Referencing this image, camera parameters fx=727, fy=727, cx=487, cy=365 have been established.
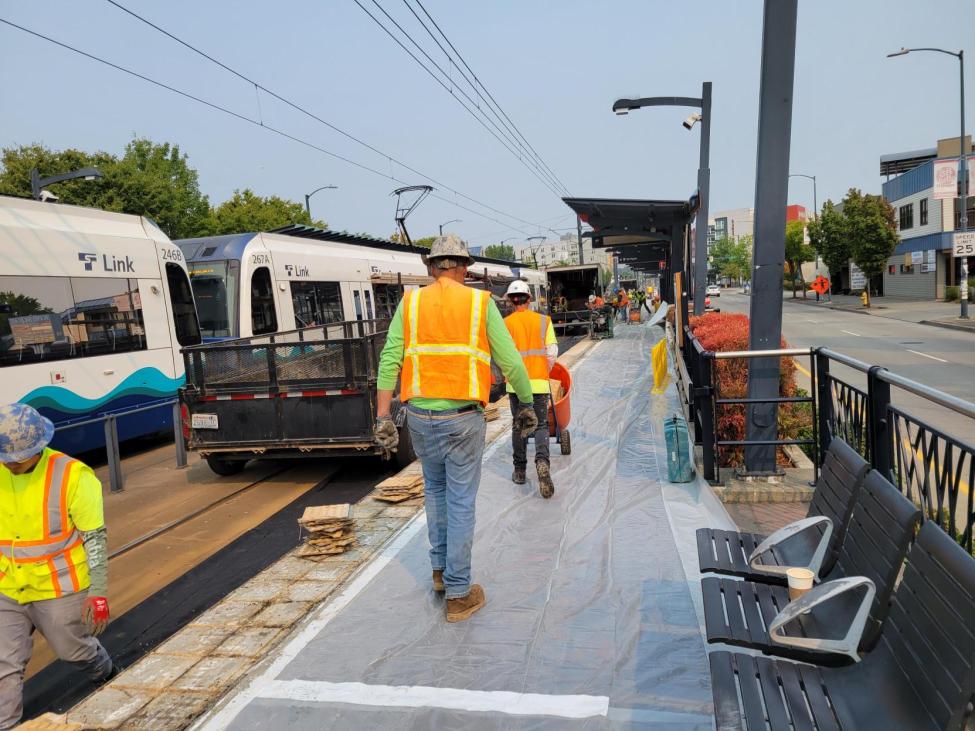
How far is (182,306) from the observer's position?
12.3 meters

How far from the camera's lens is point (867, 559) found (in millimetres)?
2723

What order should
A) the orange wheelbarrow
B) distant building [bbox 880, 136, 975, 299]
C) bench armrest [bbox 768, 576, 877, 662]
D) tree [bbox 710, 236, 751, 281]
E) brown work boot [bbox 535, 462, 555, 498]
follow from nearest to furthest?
bench armrest [bbox 768, 576, 877, 662], brown work boot [bbox 535, 462, 555, 498], the orange wheelbarrow, distant building [bbox 880, 136, 975, 299], tree [bbox 710, 236, 751, 281]

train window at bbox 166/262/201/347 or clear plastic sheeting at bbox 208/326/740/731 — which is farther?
train window at bbox 166/262/201/347

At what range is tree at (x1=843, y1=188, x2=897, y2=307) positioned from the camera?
4009 cm

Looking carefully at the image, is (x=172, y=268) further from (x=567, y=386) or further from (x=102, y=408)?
(x=567, y=386)

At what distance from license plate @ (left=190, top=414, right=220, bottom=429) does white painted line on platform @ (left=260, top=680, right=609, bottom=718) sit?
507 centimetres

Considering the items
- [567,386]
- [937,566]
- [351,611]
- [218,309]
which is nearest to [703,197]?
[567,386]

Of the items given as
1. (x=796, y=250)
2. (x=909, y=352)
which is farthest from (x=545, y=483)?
(x=796, y=250)

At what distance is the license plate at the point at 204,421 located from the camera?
8023 mm

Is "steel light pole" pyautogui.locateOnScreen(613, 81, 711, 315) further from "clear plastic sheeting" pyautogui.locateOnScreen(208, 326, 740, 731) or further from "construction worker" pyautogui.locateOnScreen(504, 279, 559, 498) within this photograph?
"clear plastic sheeting" pyautogui.locateOnScreen(208, 326, 740, 731)

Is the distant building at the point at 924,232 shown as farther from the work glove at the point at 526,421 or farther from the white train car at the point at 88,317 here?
the work glove at the point at 526,421

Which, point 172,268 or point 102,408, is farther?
point 172,268

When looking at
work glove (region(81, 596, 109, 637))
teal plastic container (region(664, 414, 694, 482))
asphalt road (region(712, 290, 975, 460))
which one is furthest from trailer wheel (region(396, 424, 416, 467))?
asphalt road (region(712, 290, 975, 460))

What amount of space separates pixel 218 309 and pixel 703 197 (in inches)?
394
